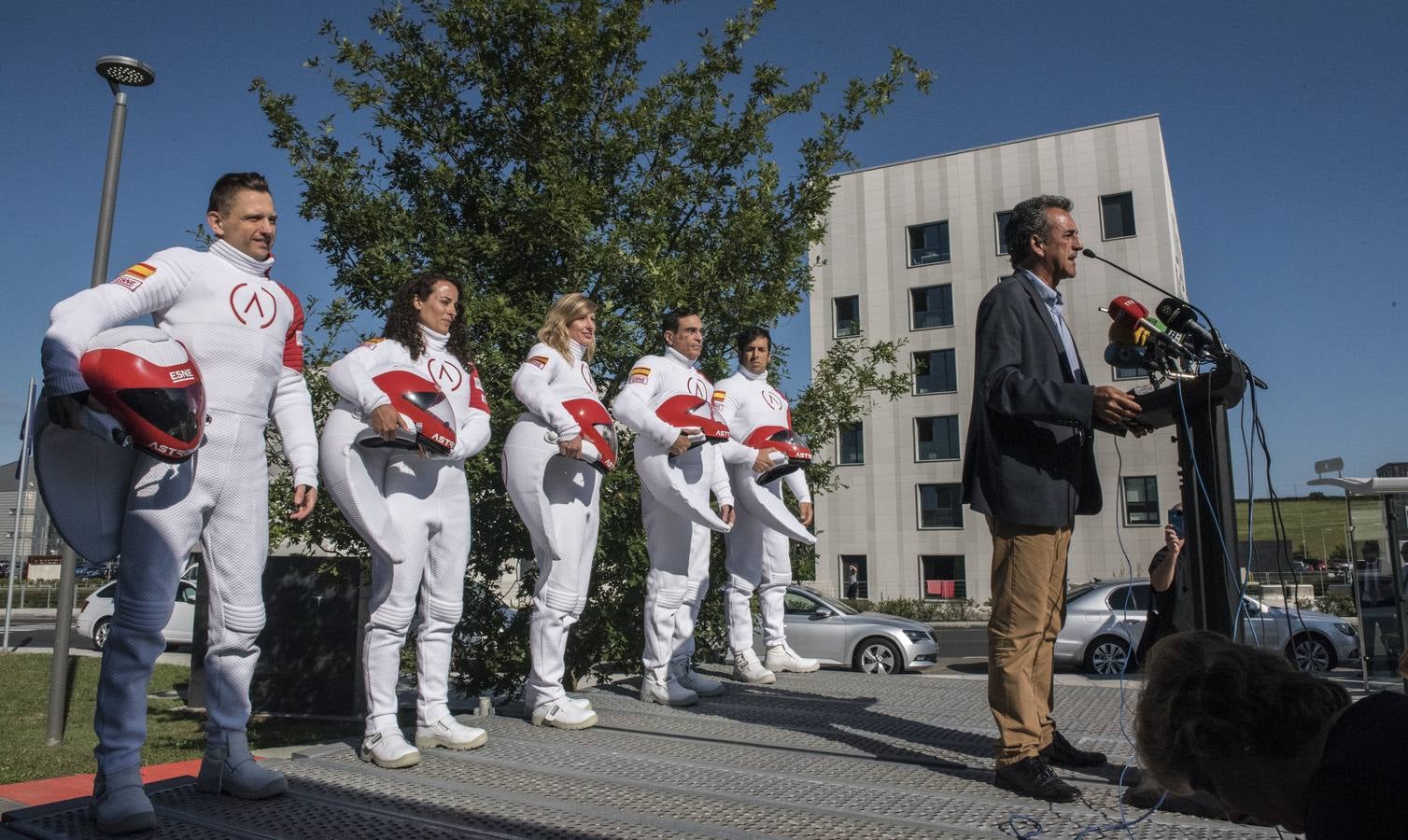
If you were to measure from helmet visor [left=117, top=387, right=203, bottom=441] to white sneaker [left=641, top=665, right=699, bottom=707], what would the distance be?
3.18 m

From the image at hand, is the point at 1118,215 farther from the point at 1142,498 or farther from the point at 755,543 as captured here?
the point at 755,543

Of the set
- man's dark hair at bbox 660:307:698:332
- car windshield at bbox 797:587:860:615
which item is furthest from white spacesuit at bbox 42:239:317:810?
car windshield at bbox 797:587:860:615

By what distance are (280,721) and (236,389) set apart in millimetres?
8316

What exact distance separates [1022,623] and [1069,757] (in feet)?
2.20

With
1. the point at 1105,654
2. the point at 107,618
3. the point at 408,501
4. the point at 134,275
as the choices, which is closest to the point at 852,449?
the point at 1105,654

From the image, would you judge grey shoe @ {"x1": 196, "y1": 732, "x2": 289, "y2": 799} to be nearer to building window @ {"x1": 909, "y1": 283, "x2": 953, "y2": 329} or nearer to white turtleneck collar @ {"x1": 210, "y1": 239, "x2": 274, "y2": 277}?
white turtleneck collar @ {"x1": 210, "y1": 239, "x2": 274, "y2": 277}

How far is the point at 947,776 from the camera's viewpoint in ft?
11.5

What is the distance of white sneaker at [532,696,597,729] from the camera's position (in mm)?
4594

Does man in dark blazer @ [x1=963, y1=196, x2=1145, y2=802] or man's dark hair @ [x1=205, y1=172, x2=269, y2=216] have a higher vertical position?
man's dark hair @ [x1=205, y1=172, x2=269, y2=216]

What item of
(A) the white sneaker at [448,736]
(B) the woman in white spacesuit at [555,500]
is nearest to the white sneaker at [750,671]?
(B) the woman in white spacesuit at [555,500]

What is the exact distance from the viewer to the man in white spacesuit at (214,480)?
2980 millimetres

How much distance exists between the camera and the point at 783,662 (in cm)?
718

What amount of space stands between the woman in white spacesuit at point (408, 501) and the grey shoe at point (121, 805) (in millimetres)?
956

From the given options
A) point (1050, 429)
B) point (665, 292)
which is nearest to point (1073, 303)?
point (665, 292)
